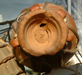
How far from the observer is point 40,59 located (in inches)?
45.6

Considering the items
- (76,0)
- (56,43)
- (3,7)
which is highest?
(3,7)

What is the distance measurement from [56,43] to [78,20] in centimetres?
162

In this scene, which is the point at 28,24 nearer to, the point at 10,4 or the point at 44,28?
the point at 44,28

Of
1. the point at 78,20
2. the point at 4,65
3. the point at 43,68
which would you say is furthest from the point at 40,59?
the point at 78,20

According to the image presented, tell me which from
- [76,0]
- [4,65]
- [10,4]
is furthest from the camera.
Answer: [10,4]

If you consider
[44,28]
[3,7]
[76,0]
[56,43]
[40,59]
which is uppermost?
[3,7]

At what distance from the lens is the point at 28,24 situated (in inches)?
41.2

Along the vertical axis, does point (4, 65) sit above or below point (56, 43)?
below

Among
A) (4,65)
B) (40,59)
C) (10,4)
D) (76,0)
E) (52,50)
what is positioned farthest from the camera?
(10,4)

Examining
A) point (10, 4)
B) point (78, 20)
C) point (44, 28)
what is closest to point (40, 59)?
point (44, 28)

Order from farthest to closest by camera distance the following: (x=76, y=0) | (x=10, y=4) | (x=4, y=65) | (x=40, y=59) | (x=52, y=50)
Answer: (x=10, y=4) → (x=76, y=0) → (x=4, y=65) → (x=40, y=59) → (x=52, y=50)

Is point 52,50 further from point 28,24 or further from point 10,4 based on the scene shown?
point 10,4

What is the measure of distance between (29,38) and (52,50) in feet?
0.70

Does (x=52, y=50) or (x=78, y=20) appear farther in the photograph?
(x=78, y=20)
